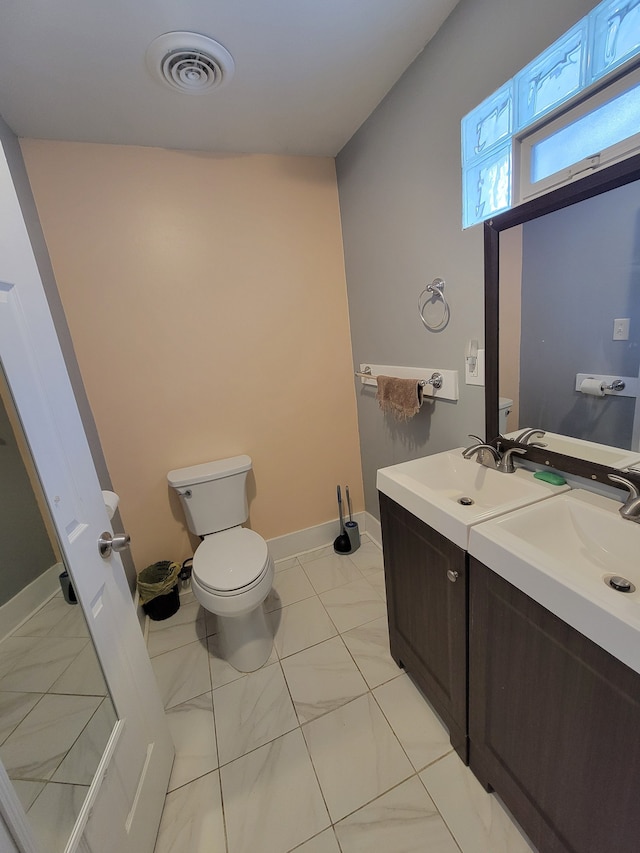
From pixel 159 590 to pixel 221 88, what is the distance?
238cm

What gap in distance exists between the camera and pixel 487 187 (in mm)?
1208

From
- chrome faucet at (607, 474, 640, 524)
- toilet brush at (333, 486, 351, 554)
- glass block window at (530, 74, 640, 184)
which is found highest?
glass block window at (530, 74, 640, 184)

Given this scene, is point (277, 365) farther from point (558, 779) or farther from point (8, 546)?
point (558, 779)

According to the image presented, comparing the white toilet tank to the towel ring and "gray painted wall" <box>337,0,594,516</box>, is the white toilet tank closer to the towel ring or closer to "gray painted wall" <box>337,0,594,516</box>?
"gray painted wall" <box>337,0,594,516</box>

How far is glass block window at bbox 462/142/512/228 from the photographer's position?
114 centimetres

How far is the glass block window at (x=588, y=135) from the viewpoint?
844 millimetres

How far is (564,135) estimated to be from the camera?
0.98 m

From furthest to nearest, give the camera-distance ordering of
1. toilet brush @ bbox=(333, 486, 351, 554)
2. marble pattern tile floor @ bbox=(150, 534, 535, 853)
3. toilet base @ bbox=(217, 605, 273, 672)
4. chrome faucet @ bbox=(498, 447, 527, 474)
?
toilet brush @ bbox=(333, 486, 351, 554) < toilet base @ bbox=(217, 605, 273, 672) < chrome faucet @ bbox=(498, 447, 527, 474) < marble pattern tile floor @ bbox=(150, 534, 535, 853)

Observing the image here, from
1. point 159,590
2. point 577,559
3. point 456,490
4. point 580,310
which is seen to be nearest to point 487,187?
point 580,310

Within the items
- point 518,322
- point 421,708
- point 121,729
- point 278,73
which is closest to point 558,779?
point 421,708

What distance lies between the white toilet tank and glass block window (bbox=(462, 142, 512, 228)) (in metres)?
1.61

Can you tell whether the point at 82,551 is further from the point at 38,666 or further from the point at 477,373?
the point at 477,373

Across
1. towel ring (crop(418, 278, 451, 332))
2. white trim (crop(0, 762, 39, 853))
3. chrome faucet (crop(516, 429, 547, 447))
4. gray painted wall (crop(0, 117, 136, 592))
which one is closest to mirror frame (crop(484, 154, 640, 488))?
chrome faucet (crop(516, 429, 547, 447))

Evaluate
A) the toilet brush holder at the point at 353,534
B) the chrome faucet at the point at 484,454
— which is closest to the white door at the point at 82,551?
the chrome faucet at the point at 484,454
